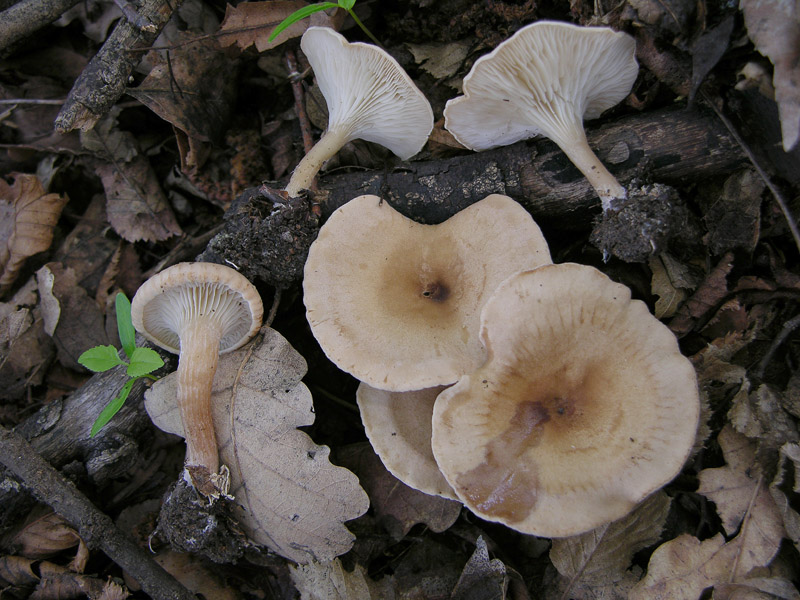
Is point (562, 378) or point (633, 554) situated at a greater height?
point (562, 378)

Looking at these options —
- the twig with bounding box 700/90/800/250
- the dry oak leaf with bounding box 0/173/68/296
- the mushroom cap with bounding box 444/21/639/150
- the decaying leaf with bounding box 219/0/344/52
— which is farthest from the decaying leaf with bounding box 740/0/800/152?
the dry oak leaf with bounding box 0/173/68/296

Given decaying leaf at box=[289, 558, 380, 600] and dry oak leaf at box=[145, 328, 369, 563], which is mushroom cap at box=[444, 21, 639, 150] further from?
decaying leaf at box=[289, 558, 380, 600]

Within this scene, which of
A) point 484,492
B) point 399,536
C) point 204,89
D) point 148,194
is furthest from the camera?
point 148,194

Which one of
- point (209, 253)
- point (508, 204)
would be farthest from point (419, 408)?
point (209, 253)

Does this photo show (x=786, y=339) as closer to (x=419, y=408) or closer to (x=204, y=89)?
(x=419, y=408)

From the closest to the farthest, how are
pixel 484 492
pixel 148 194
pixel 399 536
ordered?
pixel 484 492 → pixel 399 536 → pixel 148 194

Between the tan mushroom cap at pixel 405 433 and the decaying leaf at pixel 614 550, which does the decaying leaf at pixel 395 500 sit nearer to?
the tan mushroom cap at pixel 405 433

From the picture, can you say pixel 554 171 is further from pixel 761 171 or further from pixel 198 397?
pixel 198 397
